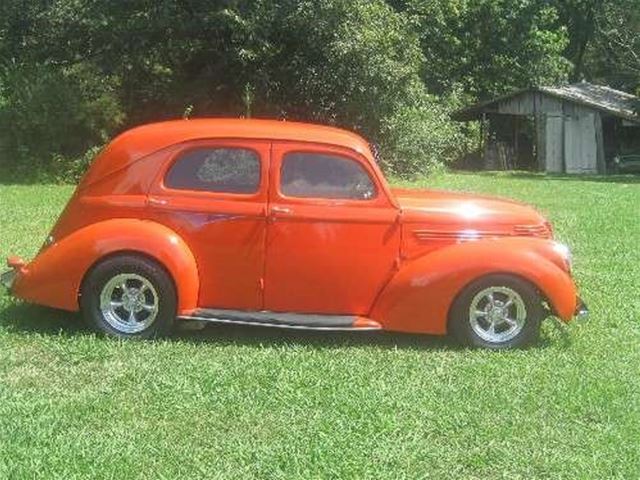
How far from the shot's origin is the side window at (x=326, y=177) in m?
6.60

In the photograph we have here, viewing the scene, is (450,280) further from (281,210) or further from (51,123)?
(51,123)

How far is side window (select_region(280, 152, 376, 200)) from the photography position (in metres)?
6.60

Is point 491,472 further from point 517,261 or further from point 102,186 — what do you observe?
point 102,186

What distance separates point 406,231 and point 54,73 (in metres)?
17.6

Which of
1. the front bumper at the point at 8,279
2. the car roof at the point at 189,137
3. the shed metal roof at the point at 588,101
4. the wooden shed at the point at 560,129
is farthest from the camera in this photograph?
the wooden shed at the point at 560,129

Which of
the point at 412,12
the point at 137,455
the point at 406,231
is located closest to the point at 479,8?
the point at 412,12

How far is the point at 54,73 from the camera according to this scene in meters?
22.0

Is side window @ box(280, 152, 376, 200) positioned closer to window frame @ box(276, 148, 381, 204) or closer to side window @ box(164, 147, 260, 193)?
window frame @ box(276, 148, 381, 204)

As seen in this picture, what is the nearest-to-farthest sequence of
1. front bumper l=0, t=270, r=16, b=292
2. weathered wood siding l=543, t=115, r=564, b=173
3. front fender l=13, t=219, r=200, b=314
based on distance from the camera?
front fender l=13, t=219, r=200, b=314 → front bumper l=0, t=270, r=16, b=292 → weathered wood siding l=543, t=115, r=564, b=173

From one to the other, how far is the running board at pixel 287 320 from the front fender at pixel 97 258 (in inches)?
6.0

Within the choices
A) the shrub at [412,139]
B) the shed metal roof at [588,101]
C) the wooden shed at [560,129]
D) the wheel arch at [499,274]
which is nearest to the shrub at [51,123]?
the shrub at [412,139]

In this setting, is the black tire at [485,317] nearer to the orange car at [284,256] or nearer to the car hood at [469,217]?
the orange car at [284,256]

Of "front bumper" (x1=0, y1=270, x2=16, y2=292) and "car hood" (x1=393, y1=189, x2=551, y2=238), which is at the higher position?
"car hood" (x1=393, y1=189, x2=551, y2=238)

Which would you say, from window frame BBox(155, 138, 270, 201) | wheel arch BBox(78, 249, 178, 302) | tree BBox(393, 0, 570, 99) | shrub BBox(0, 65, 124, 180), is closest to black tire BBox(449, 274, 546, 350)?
window frame BBox(155, 138, 270, 201)
